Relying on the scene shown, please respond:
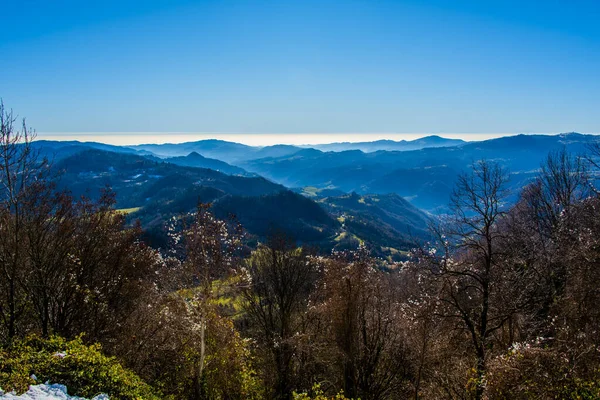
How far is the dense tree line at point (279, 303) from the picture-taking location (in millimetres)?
17609

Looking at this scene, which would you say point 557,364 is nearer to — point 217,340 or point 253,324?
point 217,340

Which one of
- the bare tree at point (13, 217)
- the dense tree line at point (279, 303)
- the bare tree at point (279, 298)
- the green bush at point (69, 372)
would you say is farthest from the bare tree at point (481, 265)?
the bare tree at point (13, 217)

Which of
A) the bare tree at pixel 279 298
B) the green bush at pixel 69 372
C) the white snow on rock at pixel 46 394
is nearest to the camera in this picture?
the white snow on rock at pixel 46 394

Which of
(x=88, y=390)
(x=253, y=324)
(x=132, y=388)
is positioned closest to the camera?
(x=88, y=390)

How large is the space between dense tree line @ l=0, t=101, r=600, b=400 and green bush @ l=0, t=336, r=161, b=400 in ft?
8.32

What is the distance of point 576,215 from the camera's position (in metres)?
26.6

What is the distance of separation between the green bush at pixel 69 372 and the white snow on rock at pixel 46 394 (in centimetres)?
23

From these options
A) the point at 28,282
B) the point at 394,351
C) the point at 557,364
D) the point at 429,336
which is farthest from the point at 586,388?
the point at 28,282

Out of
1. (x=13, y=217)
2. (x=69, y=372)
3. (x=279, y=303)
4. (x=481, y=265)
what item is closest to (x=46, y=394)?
(x=69, y=372)

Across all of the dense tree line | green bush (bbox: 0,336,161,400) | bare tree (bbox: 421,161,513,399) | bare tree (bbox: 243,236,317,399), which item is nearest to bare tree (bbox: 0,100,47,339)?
the dense tree line

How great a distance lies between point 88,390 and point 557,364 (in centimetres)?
1696

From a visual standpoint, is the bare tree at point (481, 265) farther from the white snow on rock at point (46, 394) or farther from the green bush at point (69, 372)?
the white snow on rock at point (46, 394)

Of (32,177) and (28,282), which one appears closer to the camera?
(28,282)

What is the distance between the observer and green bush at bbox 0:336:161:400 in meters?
11.7
